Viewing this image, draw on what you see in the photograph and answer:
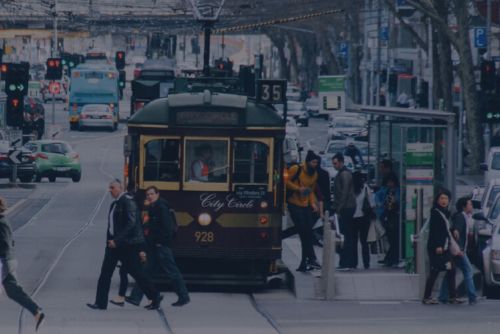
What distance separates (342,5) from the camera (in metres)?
86.8

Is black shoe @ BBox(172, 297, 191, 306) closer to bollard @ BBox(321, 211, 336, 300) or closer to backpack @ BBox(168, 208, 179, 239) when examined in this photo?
backpack @ BBox(168, 208, 179, 239)

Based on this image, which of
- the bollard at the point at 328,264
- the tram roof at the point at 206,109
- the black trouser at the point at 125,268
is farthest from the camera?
the tram roof at the point at 206,109

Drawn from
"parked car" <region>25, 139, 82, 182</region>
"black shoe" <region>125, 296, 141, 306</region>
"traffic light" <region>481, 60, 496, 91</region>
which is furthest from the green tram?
"parked car" <region>25, 139, 82, 182</region>

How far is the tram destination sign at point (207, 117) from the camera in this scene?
2127 cm

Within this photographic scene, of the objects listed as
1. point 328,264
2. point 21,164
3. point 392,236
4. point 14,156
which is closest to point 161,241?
point 328,264

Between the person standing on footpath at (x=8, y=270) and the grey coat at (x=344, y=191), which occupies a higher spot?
the grey coat at (x=344, y=191)

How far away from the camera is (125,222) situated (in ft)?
60.1

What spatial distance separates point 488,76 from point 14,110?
13307mm

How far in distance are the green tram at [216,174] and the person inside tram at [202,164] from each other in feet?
0.05

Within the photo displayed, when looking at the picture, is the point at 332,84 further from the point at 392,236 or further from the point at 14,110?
the point at 14,110

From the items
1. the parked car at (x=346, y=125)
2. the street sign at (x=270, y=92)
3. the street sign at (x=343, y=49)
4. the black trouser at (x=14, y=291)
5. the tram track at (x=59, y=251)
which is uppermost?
the street sign at (x=343, y=49)

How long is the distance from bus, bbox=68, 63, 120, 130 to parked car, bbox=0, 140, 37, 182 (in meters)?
35.1

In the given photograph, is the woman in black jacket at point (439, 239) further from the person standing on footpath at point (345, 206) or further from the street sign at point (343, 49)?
the street sign at point (343, 49)

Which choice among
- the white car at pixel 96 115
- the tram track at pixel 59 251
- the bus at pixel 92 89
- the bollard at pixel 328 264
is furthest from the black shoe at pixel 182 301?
the bus at pixel 92 89
